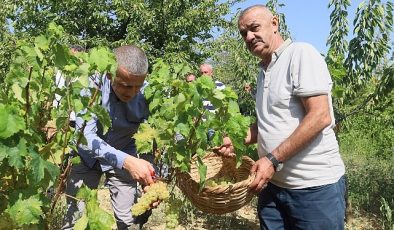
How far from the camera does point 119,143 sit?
304 centimetres

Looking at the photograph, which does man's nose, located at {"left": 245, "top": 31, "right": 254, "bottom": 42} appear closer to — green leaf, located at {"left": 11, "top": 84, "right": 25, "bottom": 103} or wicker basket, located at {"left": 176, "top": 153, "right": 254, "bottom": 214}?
wicker basket, located at {"left": 176, "top": 153, "right": 254, "bottom": 214}

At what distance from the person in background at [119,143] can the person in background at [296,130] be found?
56 centimetres

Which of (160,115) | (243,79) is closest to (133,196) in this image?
(160,115)

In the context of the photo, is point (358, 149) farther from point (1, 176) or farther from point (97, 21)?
point (1, 176)

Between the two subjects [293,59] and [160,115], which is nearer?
[293,59]

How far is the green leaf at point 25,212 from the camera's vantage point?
1.79 meters

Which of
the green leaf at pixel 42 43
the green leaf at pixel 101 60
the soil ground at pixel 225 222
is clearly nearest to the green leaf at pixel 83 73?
the green leaf at pixel 101 60

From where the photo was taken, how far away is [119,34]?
1348 centimetres

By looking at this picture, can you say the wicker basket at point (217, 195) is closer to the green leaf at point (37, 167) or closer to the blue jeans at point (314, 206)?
the blue jeans at point (314, 206)

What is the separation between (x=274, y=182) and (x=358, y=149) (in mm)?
9090

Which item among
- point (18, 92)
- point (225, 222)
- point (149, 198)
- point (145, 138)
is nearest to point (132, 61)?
point (145, 138)

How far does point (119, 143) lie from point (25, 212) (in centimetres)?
128

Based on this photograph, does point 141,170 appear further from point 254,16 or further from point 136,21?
point 136,21

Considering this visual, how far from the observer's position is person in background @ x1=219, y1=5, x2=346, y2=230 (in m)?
2.04
